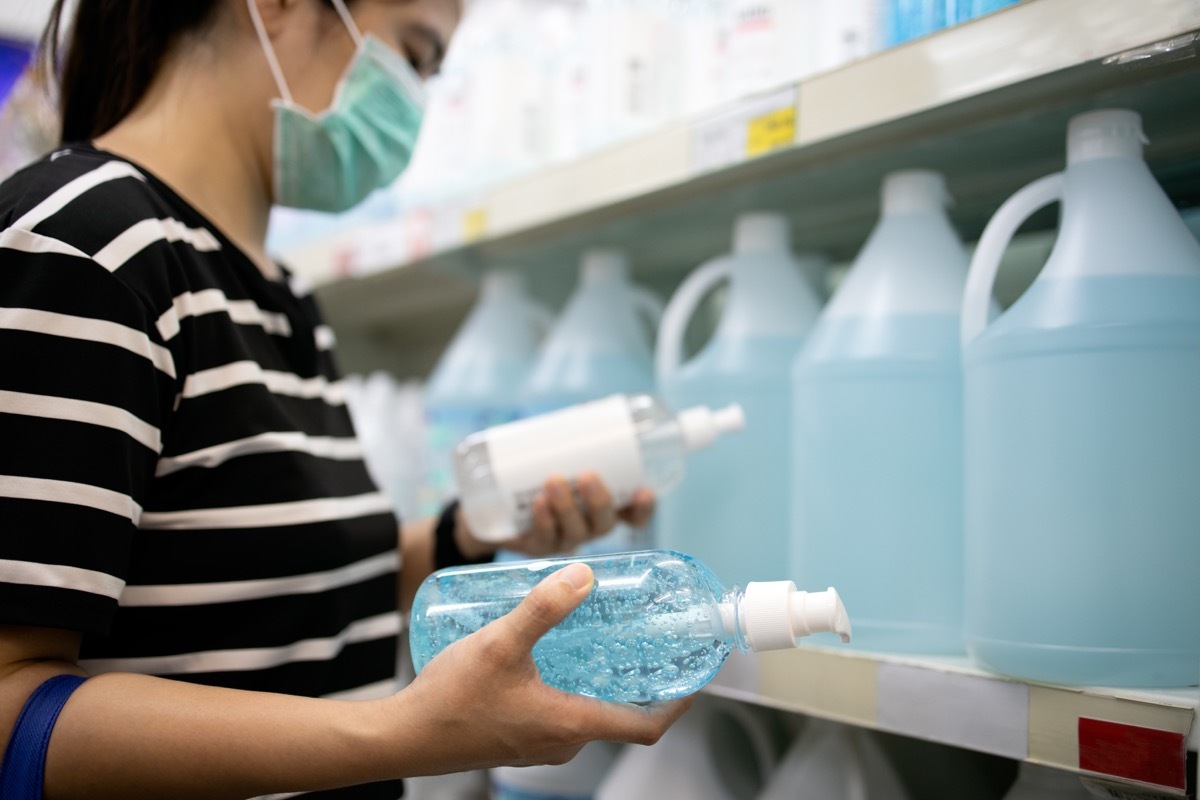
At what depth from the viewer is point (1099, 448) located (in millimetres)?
676

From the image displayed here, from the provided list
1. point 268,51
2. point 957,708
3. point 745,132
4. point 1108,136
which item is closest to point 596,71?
point 745,132

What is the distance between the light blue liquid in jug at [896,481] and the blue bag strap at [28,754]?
667 mm

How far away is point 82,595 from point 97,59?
1.97 feet

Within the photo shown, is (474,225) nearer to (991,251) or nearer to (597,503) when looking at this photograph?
(597,503)

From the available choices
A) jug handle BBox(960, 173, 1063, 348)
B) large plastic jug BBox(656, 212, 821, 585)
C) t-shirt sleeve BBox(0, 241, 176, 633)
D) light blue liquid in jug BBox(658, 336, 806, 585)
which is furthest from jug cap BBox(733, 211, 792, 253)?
t-shirt sleeve BBox(0, 241, 176, 633)

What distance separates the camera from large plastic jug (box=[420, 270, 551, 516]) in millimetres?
1437

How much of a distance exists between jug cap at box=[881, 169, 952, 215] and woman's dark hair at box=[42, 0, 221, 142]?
29.2 inches

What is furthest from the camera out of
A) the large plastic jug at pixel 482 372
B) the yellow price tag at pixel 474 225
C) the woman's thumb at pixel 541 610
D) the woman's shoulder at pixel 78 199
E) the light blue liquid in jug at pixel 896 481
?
the large plastic jug at pixel 482 372

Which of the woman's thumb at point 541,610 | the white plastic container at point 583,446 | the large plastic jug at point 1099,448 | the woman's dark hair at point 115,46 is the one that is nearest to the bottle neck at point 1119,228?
the large plastic jug at point 1099,448

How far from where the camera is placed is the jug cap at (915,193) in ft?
2.97

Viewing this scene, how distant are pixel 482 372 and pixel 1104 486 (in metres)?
1.02

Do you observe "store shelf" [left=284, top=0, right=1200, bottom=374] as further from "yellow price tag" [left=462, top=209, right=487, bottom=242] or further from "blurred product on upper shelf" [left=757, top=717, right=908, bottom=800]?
"blurred product on upper shelf" [left=757, top=717, right=908, bottom=800]

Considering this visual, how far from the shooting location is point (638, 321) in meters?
1.38

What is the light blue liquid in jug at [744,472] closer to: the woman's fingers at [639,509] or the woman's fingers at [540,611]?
the woman's fingers at [639,509]
